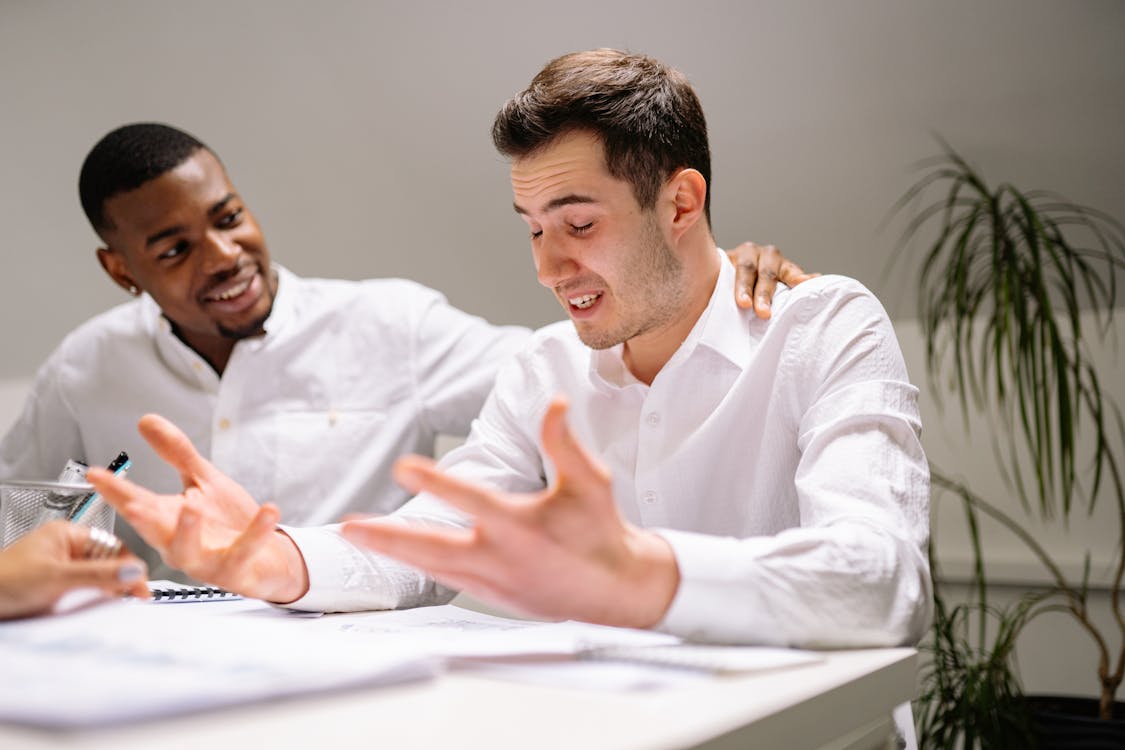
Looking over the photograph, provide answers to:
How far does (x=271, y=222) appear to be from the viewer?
304 centimetres

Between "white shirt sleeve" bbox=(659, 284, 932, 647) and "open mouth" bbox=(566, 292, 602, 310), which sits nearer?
"white shirt sleeve" bbox=(659, 284, 932, 647)

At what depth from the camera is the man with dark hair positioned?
6.66 ft

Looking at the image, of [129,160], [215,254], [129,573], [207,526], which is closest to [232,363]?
[215,254]

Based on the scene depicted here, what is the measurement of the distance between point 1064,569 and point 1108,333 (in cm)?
57

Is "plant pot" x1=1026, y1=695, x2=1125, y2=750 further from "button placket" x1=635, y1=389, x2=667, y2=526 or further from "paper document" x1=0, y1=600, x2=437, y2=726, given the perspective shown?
"paper document" x1=0, y1=600, x2=437, y2=726

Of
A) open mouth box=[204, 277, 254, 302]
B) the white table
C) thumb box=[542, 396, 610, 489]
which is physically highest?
open mouth box=[204, 277, 254, 302]

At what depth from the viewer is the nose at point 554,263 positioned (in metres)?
1.36

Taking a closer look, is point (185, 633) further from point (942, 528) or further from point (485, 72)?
point (942, 528)

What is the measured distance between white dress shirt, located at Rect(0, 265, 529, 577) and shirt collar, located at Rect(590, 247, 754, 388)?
0.58 meters

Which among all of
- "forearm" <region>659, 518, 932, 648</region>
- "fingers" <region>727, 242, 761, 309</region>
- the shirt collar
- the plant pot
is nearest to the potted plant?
the plant pot

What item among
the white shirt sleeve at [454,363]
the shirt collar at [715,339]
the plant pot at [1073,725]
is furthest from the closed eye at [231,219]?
the plant pot at [1073,725]

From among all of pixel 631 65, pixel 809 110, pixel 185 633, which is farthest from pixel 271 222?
pixel 185 633

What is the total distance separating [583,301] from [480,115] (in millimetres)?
1386

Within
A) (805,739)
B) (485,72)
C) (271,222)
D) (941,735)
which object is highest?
(485,72)
